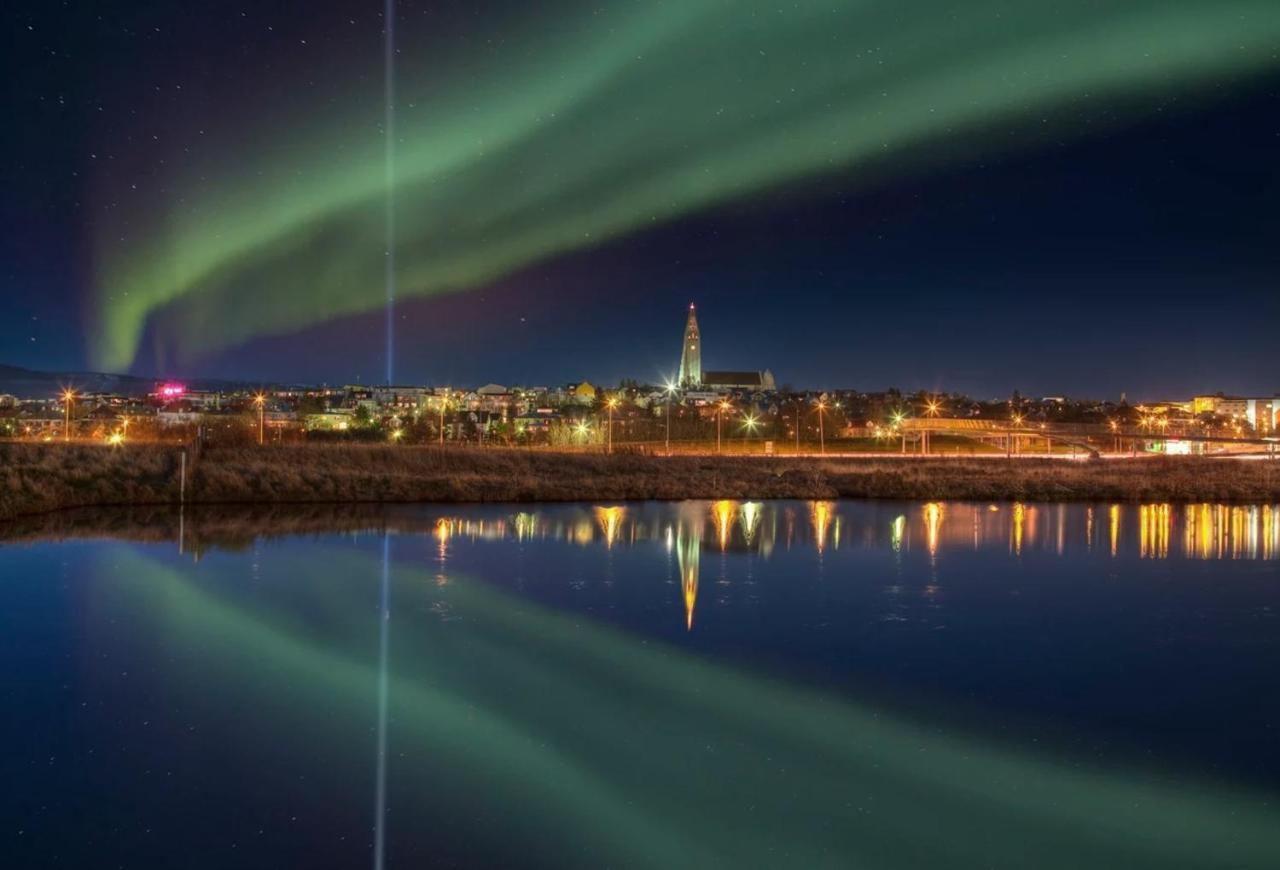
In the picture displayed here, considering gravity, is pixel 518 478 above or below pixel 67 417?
below

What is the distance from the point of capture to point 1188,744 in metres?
8.29

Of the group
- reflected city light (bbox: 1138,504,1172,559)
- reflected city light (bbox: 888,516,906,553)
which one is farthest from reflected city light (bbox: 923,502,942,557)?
reflected city light (bbox: 1138,504,1172,559)

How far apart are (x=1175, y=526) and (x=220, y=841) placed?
24838 millimetres

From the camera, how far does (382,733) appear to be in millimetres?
8312

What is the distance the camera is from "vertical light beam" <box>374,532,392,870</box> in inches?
245

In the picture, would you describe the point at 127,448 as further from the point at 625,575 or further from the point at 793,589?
the point at 793,589

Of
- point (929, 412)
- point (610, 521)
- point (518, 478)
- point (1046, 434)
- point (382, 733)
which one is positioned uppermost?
point (929, 412)

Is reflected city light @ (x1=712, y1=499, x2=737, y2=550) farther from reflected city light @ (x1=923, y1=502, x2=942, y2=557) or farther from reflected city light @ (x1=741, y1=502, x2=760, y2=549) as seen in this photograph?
reflected city light @ (x1=923, y1=502, x2=942, y2=557)

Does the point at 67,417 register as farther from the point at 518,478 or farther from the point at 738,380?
the point at 738,380

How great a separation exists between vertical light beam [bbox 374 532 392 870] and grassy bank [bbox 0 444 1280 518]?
1390 centimetres

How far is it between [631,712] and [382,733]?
2147 millimetres

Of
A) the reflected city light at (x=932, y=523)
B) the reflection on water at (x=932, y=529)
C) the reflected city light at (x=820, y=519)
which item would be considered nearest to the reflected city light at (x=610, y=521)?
the reflection on water at (x=932, y=529)

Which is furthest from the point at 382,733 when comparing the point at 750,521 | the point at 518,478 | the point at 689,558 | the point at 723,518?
the point at 518,478

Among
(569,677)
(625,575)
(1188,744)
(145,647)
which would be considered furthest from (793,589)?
(145,647)
